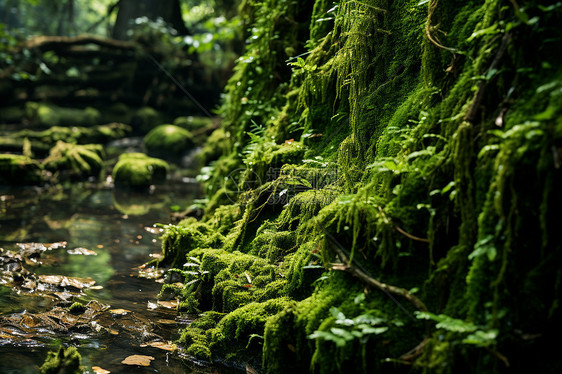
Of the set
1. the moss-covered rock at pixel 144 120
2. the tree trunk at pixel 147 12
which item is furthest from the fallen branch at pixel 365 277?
the tree trunk at pixel 147 12

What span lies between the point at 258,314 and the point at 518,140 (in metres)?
2.19

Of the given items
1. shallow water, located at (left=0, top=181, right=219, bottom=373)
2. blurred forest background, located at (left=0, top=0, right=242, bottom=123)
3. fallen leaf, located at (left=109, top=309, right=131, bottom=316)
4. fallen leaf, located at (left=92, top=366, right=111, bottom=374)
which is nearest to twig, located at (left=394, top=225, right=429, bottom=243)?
shallow water, located at (left=0, top=181, right=219, bottom=373)

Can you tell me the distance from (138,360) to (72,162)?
10.2 meters

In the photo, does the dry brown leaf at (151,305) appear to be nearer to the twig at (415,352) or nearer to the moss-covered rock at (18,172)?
the twig at (415,352)

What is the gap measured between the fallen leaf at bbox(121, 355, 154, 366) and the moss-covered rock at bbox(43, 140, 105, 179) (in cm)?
964

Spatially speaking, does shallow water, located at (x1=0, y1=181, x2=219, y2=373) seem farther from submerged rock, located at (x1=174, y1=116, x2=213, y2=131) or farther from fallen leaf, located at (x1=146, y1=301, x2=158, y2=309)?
submerged rock, located at (x1=174, y1=116, x2=213, y2=131)

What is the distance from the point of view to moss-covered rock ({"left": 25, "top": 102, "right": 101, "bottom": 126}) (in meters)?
16.0

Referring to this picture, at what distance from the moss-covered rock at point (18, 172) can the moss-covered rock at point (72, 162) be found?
44.2 inches

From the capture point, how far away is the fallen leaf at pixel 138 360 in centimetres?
313

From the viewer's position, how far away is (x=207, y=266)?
4.26 m

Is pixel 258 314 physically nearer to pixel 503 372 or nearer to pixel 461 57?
pixel 503 372

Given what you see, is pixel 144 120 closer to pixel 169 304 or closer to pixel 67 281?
pixel 67 281

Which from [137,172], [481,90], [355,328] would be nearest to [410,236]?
[355,328]

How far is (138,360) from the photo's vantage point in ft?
10.4
